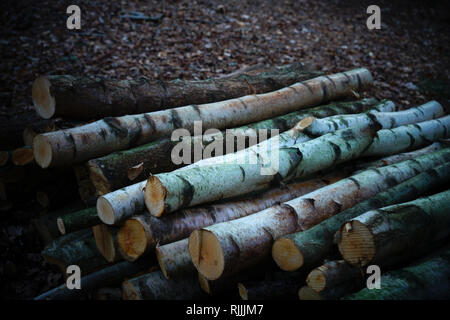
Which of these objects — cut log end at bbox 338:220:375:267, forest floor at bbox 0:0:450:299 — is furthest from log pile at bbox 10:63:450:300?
forest floor at bbox 0:0:450:299

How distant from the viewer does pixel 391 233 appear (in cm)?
205

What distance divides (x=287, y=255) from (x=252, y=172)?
72 cm

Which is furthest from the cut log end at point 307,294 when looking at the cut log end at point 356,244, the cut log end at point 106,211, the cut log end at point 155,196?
the cut log end at point 106,211

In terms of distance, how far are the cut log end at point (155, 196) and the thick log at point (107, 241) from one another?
1.25 ft

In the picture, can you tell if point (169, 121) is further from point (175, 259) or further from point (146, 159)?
point (175, 259)

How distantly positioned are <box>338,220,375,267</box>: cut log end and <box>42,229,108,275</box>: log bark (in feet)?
5.98

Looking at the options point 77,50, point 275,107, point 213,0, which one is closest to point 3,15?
point 77,50

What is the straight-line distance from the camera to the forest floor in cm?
569

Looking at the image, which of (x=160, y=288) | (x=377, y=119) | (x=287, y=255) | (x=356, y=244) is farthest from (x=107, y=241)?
(x=377, y=119)

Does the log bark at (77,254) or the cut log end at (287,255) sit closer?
the cut log end at (287,255)

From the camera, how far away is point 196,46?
21.7ft

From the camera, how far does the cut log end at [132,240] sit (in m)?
2.34

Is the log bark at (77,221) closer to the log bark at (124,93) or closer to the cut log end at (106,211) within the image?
the cut log end at (106,211)
